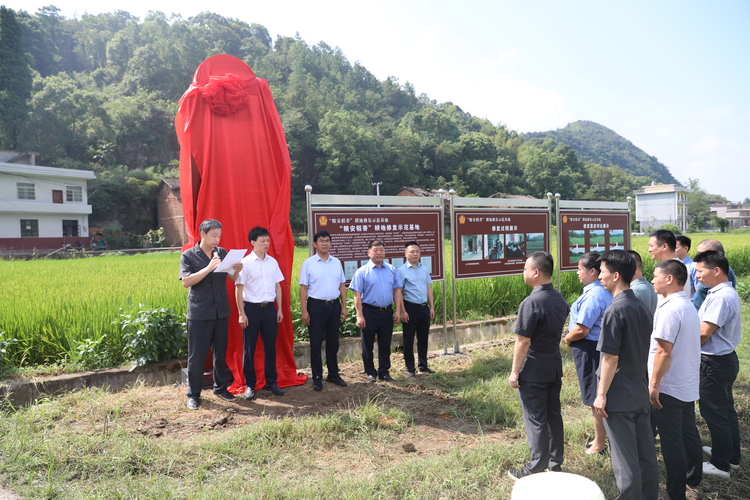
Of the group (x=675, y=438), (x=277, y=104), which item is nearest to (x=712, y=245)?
(x=675, y=438)

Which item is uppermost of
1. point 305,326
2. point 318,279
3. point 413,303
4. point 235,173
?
point 235,173

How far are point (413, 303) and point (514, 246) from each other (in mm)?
2457

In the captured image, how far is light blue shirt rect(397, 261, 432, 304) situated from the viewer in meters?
5.55

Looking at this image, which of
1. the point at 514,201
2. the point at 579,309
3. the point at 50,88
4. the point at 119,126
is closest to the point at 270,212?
the point at 579,309

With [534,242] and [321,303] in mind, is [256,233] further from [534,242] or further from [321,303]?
[534,242]

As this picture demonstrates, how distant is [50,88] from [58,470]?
149ft

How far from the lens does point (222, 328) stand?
15.0 feet

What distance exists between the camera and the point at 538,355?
3.07 metres

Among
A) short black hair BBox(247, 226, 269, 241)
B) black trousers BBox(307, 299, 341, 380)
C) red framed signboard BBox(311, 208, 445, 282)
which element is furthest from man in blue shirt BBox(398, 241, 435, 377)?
short black hair BBox(247, 226, 269, 241)

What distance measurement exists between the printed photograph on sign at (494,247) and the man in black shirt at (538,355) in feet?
12.6

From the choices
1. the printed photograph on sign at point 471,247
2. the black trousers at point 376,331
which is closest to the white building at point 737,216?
the printed photograph on sign at point 471,247

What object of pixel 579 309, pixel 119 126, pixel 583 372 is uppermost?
pixel 119 126

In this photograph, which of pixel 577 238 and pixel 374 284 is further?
pixel 577 238

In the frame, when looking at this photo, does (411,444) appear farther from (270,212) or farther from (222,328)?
(270,212)
